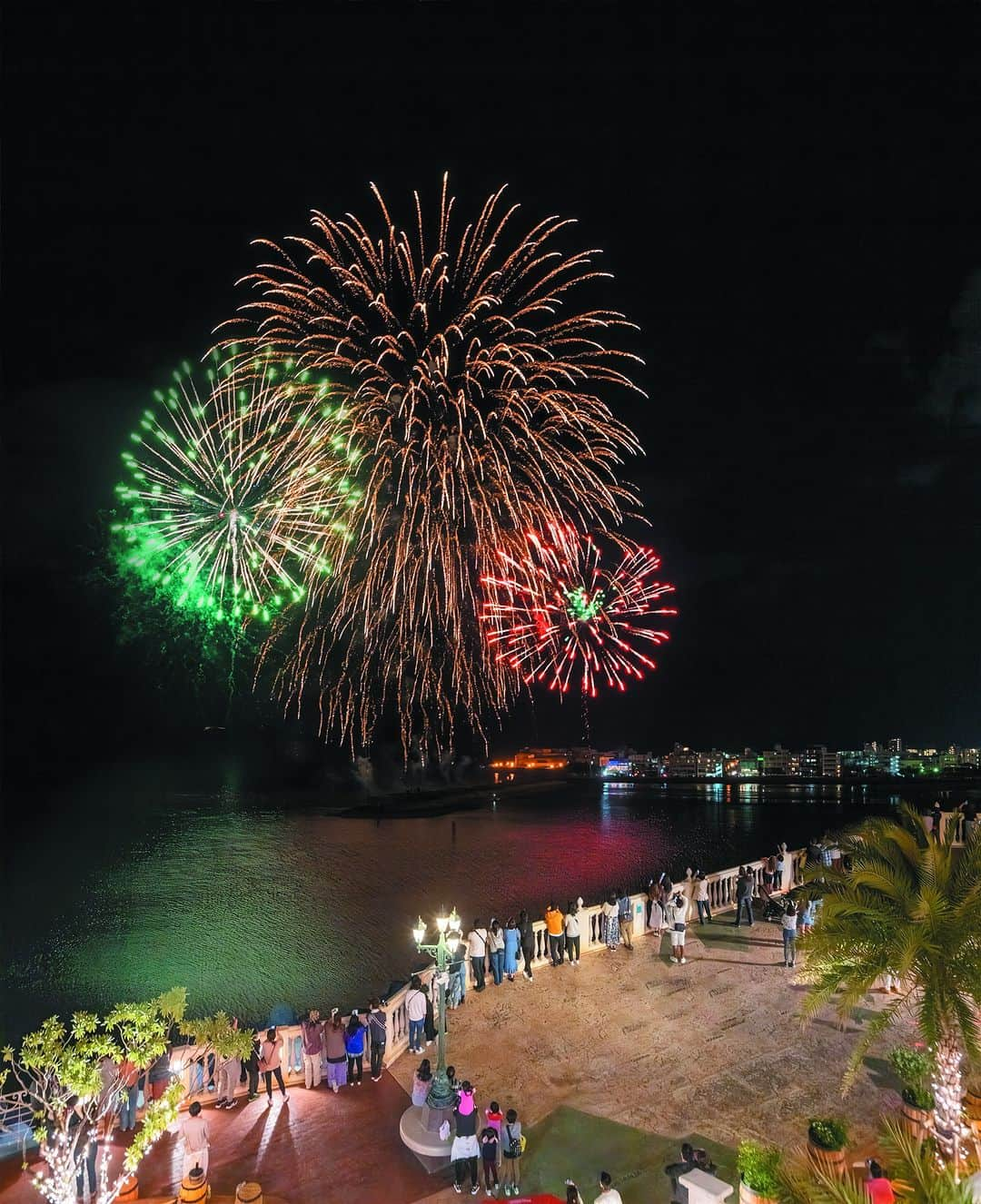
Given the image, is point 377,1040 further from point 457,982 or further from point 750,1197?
point 750,1197

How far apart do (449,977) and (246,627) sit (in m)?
65.9

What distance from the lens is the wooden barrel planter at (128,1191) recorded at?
8.85 meters

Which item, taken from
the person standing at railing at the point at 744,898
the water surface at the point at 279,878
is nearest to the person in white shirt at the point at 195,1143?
the person standing at railing at the point at 744,898

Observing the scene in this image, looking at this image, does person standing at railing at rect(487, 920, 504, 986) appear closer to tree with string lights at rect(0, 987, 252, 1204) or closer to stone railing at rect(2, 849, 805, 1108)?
stone railing at rect(2, 849, 805, 1108)

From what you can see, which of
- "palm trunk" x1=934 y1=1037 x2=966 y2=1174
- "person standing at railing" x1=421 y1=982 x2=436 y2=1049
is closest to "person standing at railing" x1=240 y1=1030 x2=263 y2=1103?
"person standing at railing" x1=421 y1=982 x2=436 y2=1049

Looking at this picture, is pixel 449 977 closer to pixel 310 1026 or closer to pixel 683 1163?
pixel 310 1026

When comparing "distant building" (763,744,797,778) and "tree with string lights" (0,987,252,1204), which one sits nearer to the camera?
"tree with string lights" (0,987,252,1204)

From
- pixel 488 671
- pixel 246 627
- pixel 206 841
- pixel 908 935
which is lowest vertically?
pixel 206 841

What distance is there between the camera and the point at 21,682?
3039 inches

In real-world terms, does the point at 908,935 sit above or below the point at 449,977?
above

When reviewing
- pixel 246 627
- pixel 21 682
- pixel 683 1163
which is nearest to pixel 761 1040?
pixel 683 1163

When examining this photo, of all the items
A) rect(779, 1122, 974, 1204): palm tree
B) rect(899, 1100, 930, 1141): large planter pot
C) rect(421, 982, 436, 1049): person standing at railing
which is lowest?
rect(421, 982, 436, 1049): person standing at railing

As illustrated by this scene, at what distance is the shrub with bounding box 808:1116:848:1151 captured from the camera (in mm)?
8195

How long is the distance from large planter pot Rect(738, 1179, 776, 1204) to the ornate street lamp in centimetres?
338
